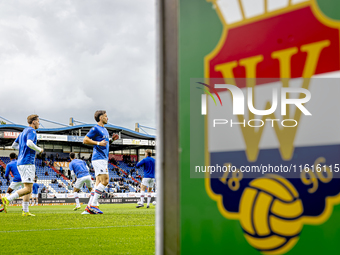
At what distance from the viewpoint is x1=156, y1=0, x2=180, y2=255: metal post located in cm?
236

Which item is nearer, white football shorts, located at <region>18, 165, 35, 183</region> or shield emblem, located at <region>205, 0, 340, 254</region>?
shield emblem, located at <region>205, 0, 340, 254</region>

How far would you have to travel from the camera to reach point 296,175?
202cm

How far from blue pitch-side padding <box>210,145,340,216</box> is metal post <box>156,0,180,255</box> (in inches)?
10.6

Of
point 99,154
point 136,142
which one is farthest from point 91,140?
point 136,142

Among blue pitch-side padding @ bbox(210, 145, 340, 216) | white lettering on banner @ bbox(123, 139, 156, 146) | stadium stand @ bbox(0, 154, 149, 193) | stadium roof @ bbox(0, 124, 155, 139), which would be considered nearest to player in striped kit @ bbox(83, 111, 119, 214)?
blue pitch-side padding @ bbox(210, 145, 340, 216)

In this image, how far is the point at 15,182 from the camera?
10.2 metres

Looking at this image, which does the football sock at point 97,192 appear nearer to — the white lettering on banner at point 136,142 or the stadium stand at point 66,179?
the stadium stand at point 66,179

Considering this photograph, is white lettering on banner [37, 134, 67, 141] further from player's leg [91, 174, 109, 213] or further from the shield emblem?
the shield emblem

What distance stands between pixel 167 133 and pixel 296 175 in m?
0.85

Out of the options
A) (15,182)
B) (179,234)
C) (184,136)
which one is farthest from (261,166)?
(15,182)

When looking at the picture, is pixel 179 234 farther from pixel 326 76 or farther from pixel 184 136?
pixel 326 76

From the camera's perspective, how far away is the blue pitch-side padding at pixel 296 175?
1.92m

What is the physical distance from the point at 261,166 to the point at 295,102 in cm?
41

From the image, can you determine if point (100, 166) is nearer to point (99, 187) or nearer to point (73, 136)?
point (99, 187)
